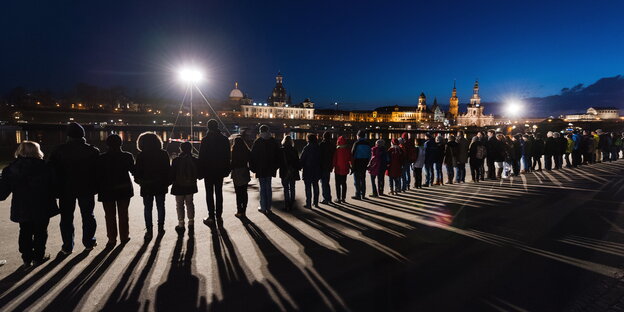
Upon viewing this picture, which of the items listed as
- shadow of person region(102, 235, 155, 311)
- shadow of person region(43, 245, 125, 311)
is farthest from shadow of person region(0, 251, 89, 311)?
shadow of person region(102, 235, 155, 311)

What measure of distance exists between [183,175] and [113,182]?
1.07 meters

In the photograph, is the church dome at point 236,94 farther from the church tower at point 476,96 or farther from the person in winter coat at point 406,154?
the person in winter coat at point 406,154

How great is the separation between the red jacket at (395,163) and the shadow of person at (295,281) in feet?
16.1

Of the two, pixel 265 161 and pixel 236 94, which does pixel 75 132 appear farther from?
pixel 236 94

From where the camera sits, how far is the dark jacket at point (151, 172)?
5.45 m

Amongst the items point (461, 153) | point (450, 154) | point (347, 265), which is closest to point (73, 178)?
point (347, 265)

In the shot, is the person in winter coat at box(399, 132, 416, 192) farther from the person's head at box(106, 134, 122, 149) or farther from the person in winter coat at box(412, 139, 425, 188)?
the person's head at box(106, 134, 122, 149)

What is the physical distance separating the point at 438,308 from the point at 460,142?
886 cm

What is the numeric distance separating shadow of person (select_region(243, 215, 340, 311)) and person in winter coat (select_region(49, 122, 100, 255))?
2527 mm

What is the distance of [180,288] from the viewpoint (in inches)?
152

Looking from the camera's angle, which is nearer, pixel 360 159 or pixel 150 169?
pixel 150 169

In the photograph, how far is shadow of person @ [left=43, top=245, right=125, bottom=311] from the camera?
11.5 ft

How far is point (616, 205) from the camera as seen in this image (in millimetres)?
7711

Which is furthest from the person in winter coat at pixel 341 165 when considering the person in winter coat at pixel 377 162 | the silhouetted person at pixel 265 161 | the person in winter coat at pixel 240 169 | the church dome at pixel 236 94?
the church dome at pixel 236 94
